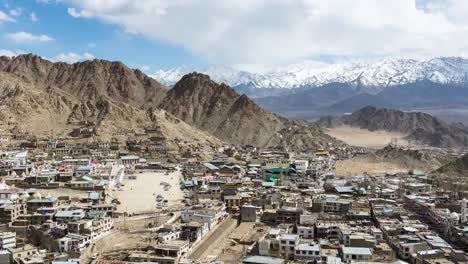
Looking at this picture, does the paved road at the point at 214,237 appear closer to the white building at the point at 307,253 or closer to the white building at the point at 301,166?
the white building at the point at 307,253

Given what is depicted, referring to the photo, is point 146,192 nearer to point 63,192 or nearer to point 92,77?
point 63,192

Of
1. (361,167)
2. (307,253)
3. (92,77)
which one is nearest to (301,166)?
(361,167)

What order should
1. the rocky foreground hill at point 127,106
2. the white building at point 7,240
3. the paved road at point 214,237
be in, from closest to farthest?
the white building at point 7,240
the paved road at point 214,237
the rocky foreground hill at point 127,106

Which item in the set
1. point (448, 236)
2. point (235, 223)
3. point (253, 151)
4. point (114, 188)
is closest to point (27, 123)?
point (253, 151)

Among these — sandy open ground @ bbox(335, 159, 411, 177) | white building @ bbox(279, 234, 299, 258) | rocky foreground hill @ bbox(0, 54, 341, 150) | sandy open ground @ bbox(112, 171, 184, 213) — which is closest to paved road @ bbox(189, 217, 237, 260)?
white building @ bbox(279, 234, 299, 258)

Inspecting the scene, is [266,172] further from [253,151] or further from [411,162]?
[411,162]

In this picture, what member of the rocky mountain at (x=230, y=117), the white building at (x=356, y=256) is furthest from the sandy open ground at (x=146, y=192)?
the rocky mountain at (x=230, y=117)

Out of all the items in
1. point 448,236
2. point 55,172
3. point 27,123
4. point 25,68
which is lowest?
point 448,236
